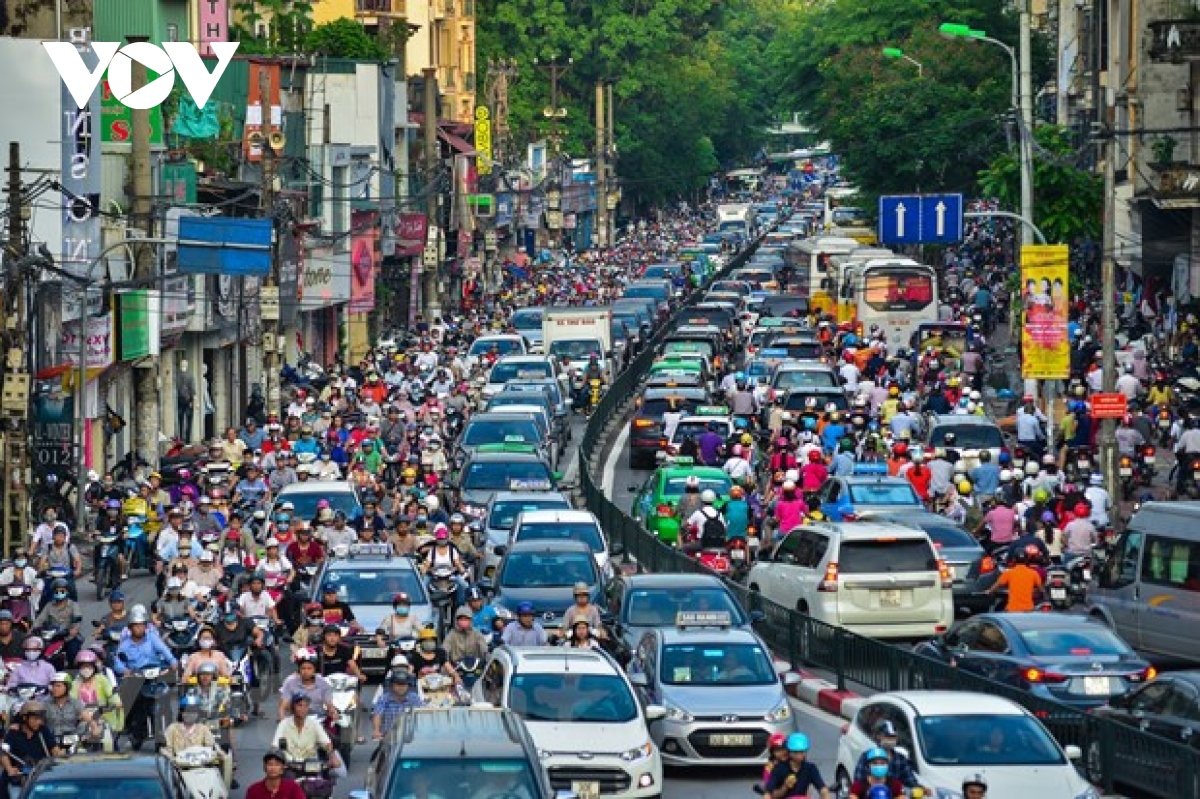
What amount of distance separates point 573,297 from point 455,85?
29.1 meters

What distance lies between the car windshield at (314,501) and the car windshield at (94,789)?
20.3 m

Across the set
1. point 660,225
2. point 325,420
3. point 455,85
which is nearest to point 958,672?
point 325,420

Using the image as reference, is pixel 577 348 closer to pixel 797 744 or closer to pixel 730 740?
pixel 730 740

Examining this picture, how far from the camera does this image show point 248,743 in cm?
2803

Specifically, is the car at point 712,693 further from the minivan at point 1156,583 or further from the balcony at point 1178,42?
the balcony at point 1178,42

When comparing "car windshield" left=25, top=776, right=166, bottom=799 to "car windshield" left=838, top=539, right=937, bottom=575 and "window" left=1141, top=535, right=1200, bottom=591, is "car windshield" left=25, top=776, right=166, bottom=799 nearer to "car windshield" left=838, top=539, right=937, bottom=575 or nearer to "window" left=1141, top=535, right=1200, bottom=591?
"window" left=1141, top=535, right=1200, bottom=591

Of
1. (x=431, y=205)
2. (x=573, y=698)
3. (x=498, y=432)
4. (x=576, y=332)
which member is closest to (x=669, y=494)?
(x=498, y=432)

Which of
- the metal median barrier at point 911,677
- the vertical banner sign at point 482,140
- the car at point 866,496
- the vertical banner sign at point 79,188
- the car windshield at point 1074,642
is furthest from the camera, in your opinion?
the vertical banner sign at point 482,140

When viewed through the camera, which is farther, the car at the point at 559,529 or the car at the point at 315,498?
the car at the point at 315,498

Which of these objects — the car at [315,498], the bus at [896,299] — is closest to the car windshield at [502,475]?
the car at [315,498]

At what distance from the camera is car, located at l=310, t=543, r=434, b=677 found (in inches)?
1241

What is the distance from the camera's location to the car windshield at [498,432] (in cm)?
4959

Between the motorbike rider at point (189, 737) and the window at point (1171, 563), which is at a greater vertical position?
the window at point (1171, 563)

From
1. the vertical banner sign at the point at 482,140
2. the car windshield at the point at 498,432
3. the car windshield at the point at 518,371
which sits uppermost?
the vertical banner sign at the point at 482,140
